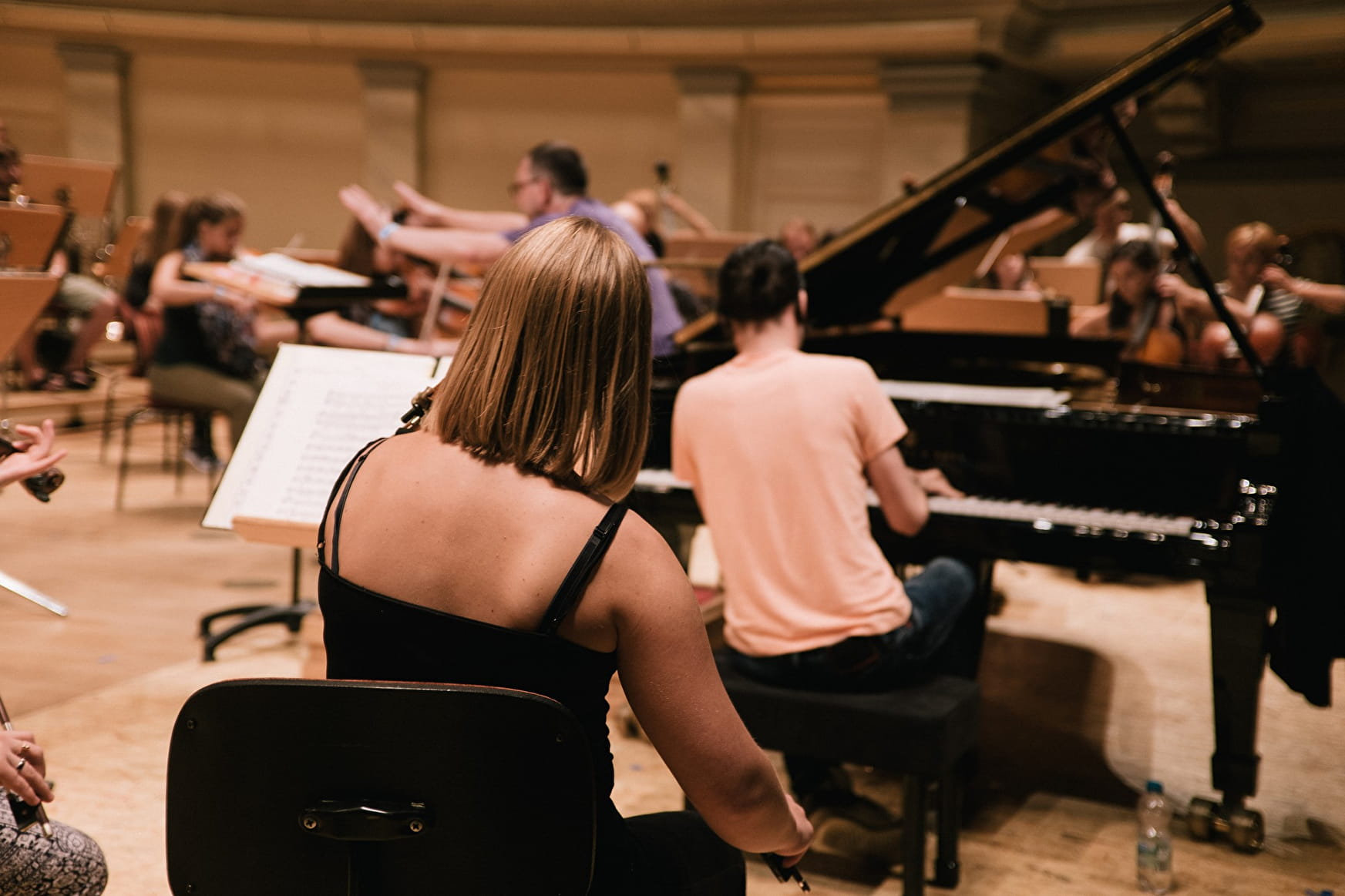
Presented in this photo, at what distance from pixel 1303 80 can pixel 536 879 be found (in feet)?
33.9

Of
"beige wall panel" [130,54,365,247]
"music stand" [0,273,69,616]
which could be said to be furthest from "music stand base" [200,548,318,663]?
"beige wall panel" [130,54,365,247]

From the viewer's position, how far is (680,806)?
2.97 meters

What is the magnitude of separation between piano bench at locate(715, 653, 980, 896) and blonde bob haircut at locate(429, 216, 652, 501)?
50.2 inches

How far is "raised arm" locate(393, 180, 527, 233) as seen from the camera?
4699 millimetres

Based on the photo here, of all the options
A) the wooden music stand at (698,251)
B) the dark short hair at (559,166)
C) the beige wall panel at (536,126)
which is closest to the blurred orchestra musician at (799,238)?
the wooden music stand at (698,251)

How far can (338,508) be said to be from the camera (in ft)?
4.61

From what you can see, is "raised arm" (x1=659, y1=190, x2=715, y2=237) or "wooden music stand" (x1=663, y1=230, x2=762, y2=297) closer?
"wooden music stand" (x1=663, y1=230, x2=762, y2=297)

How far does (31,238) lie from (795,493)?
3662 mm

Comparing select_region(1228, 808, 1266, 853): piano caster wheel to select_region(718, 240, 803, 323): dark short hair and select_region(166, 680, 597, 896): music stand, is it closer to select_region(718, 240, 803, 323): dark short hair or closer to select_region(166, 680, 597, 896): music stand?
select_region(718, 240, 803, 323): dark short hair

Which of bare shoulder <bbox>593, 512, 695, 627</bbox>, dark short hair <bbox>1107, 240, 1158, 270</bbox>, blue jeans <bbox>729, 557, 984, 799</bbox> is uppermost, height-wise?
dark short hair <bbox>1107, 240, 1158, 270</bbox>

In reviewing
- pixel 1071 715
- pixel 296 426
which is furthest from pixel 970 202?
pixel 296 426

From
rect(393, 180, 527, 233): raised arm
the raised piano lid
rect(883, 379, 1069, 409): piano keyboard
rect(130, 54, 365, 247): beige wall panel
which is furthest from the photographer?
rect(130, 54, 365, 247): beige wall panel

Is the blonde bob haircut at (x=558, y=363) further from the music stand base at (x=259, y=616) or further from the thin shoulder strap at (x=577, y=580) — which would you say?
the music stand base at (x=259, y=616)

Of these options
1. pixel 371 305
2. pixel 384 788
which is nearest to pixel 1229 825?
pixel 384 788
